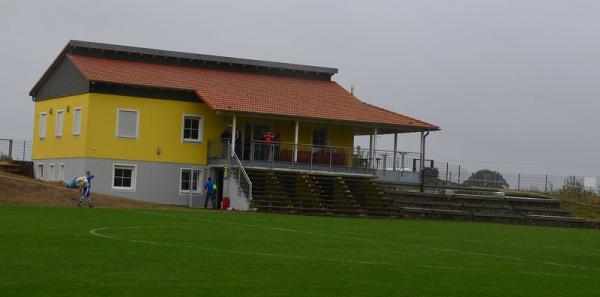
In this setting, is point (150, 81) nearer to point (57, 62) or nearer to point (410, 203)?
point (57, 62)

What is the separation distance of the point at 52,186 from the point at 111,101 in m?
7.39

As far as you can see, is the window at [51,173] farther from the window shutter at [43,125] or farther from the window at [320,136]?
the window at [320,136]

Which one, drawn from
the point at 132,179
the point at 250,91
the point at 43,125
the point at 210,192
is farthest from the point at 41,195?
the point at 43,125

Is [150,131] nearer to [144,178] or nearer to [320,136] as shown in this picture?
[144,178]

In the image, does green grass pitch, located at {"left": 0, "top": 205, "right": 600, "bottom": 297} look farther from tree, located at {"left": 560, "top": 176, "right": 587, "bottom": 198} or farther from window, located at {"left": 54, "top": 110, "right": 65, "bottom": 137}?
tree, located at {"left": 560, "top": 176, "right": 587, "bottom": 198}

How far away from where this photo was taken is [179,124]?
5550 cm

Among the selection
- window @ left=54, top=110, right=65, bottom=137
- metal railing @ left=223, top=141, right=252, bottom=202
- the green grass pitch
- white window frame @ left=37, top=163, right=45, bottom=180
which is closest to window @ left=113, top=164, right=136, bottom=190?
metal railing @ left=223, top=141, right=252, bottom=202

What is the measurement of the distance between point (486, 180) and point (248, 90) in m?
22.5

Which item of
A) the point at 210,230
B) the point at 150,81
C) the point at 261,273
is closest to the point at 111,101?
the point at 150,81

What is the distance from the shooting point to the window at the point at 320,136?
59.9 meters

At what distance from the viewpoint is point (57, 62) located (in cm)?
5856

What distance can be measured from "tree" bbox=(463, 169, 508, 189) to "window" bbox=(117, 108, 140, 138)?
26757 mm

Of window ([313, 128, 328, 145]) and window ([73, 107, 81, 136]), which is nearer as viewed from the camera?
window ([73, 107, 81, 136])

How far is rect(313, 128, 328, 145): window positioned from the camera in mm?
59909
